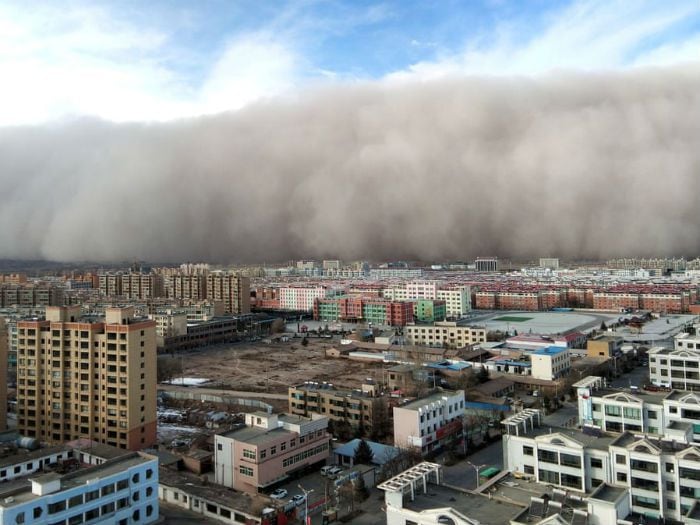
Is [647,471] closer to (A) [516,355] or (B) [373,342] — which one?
(A) [516,355]

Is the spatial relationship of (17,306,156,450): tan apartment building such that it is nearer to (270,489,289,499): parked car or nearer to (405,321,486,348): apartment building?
(270,489,289,499): parked car

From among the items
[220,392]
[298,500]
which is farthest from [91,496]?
[220,392]

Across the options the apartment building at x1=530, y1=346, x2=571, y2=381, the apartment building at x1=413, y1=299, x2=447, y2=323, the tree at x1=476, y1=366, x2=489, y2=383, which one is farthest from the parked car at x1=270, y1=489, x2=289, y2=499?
the apartment building at x1=413, y1=299, x2=447, y2=323

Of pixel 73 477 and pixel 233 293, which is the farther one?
pixel 233 293

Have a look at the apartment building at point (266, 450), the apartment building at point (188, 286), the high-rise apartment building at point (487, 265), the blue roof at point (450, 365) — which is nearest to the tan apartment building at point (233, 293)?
the apartment building at point (188, 286)

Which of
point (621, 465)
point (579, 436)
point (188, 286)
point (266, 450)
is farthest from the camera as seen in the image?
point (188, 286)

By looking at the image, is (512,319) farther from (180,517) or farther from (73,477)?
(73,477)

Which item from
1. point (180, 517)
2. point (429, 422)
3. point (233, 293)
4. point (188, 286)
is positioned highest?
point (188, 286)

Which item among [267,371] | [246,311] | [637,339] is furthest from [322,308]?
[637,339]
